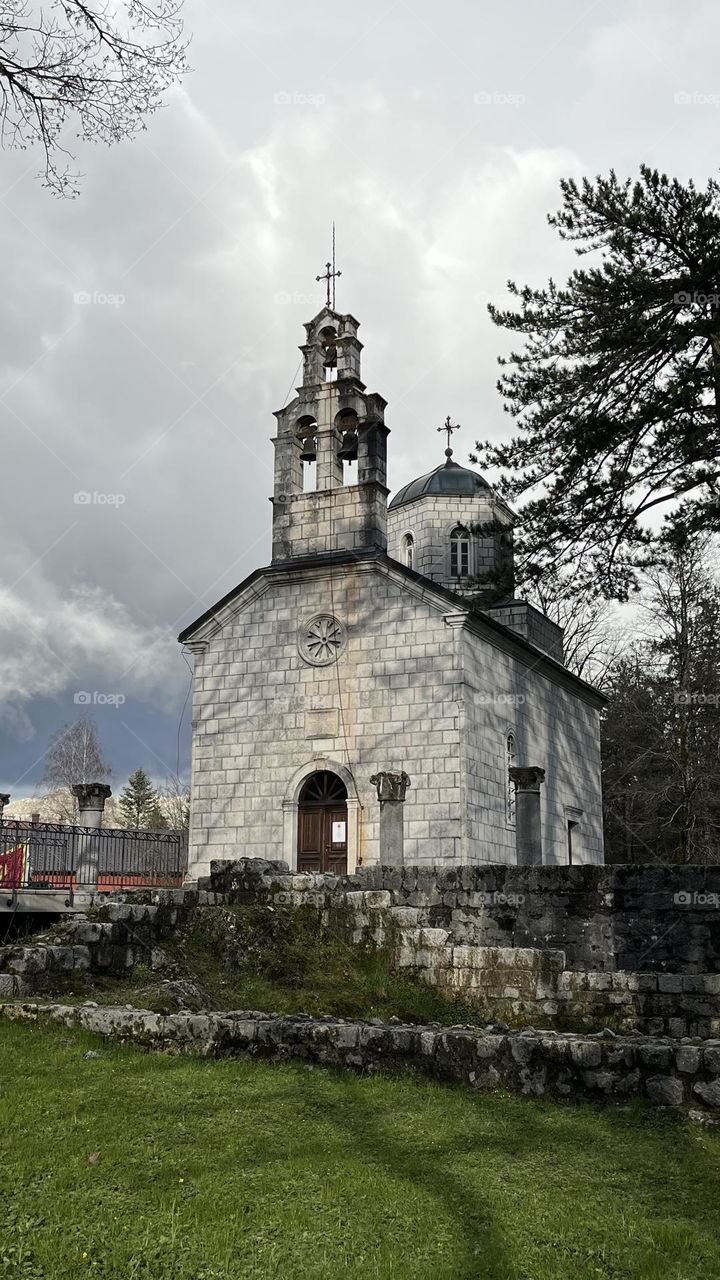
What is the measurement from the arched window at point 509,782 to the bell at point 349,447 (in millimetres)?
6860

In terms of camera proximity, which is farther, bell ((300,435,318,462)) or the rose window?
bell ((300,435,318,462))

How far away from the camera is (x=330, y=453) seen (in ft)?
71.7

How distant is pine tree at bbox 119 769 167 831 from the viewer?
70.4 m

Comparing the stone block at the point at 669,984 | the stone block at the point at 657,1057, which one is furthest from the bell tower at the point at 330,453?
the stone block at the point at 657,1057

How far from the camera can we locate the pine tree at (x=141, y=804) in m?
70.4

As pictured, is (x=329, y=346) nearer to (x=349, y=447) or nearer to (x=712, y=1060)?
(x=349, y=447)

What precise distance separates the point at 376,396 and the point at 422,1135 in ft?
56.6

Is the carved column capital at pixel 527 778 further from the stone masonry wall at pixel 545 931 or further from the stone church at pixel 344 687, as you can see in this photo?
the stone masonry wall at pixel 545 931

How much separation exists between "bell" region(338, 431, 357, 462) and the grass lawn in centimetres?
1608

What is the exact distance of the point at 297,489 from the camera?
73.0 feet

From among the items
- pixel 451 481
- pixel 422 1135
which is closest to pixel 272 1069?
pixel 422 1135

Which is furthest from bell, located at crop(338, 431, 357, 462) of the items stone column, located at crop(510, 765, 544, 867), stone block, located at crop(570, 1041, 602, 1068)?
stone block, located at crop(570, 1041, 602, 1068)

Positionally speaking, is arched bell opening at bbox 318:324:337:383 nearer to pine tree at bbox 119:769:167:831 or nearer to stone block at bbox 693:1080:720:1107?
stone block at bbox 693:1080:720:1107

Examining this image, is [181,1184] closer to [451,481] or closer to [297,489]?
[297,489]
